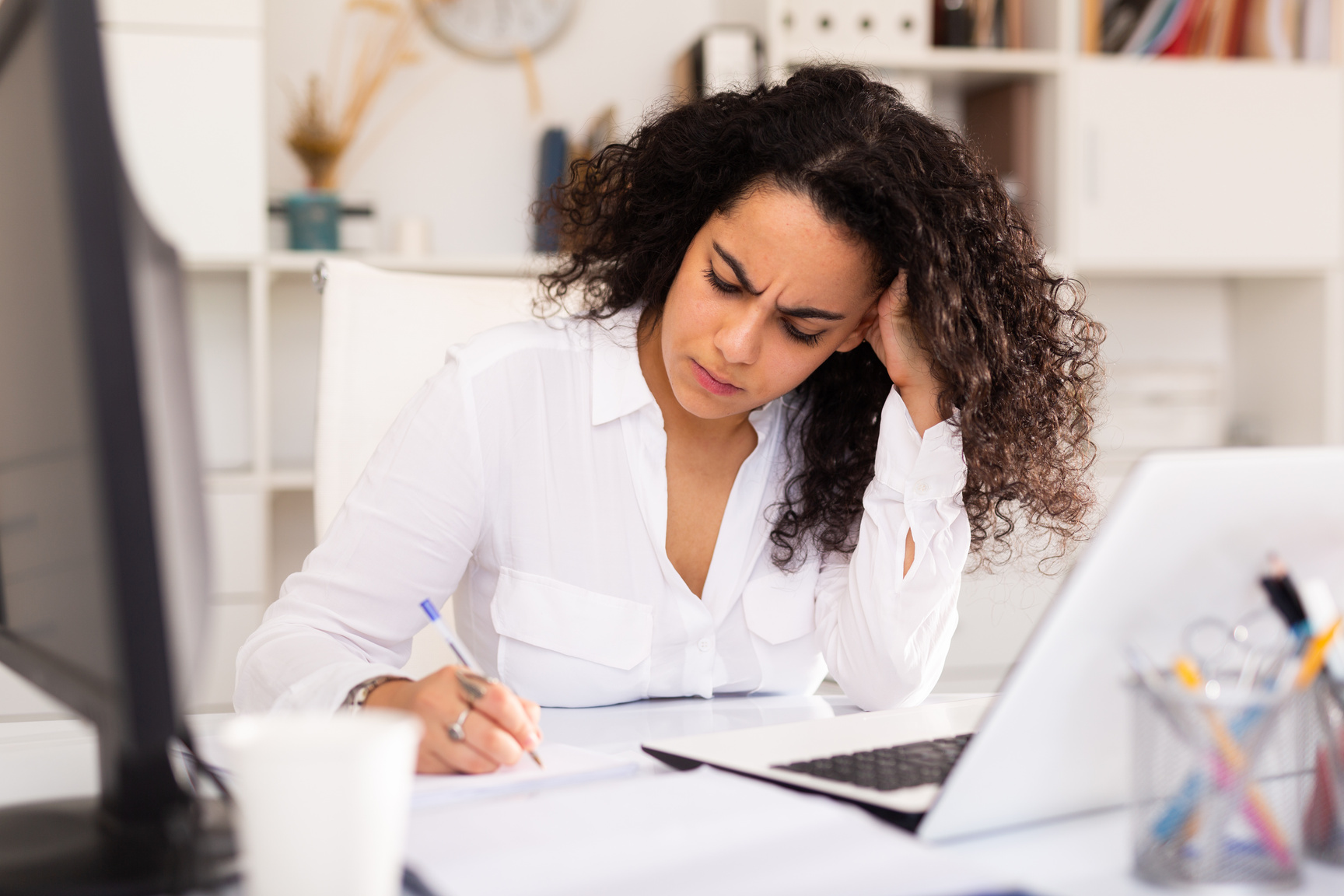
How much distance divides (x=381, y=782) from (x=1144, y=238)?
8.41 feet

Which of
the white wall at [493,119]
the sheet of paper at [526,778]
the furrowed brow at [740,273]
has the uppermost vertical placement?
the white wall at [493,119]

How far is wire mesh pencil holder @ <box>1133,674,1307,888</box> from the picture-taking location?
1.57ft

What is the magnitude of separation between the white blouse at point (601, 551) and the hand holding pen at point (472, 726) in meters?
0.34

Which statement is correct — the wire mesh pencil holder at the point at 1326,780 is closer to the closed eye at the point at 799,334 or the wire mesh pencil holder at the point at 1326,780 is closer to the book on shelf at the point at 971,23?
the closed eye at the point at 799,334

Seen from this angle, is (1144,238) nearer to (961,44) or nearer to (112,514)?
(961,44)

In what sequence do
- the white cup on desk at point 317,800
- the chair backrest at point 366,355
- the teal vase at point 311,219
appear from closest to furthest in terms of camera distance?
the white cup on desk at point 317,800
the chair backrest at point 366,355
the teal vase at point 311,219

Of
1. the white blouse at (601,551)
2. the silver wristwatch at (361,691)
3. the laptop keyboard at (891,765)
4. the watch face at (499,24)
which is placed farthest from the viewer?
the watch face at (499,24)

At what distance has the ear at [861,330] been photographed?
3.94 feet

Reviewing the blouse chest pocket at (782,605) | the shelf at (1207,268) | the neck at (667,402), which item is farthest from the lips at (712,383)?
the shelf at (1207,268)

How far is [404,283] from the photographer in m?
1.41

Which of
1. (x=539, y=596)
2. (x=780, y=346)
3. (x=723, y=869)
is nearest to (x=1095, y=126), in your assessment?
(x=780, y=346)

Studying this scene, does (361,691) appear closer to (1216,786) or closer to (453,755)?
(453,755)

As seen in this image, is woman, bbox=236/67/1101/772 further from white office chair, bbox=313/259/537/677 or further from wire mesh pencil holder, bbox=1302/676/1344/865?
wire mesh pencil holder, bbox=1302/676/1344/865

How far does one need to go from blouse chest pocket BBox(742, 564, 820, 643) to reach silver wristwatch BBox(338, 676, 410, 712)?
515 millimetres
